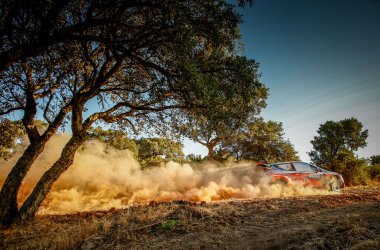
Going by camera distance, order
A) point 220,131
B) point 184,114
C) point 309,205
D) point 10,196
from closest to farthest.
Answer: point 309,205 < point 10,196 < point 220,131 < point 184,114

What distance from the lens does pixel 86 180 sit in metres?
15.7

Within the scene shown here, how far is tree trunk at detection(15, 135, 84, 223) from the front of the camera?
7912 mm

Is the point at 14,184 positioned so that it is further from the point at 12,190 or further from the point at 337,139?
the point at 337,139

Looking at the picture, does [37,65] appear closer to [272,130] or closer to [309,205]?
[309,205]

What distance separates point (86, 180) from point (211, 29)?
12.4 meters

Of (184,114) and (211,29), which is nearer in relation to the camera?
(211,29)

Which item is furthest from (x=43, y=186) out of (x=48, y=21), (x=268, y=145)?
(x=268, y=145)

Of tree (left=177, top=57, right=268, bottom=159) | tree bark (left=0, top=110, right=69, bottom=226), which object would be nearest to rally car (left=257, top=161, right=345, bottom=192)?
tree (left=177, top=57, right=268, bottom=159)

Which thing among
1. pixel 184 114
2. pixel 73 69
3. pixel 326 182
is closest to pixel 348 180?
pixel 326 182

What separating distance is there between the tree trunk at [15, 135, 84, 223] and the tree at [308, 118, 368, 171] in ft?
90.0

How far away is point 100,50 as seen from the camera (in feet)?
34.1

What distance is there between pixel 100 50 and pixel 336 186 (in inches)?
613

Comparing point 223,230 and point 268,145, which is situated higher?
point 268,145

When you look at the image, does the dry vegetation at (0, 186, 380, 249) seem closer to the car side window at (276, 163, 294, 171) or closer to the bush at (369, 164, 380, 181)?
the car side window at (276, 163, 294, 171)
